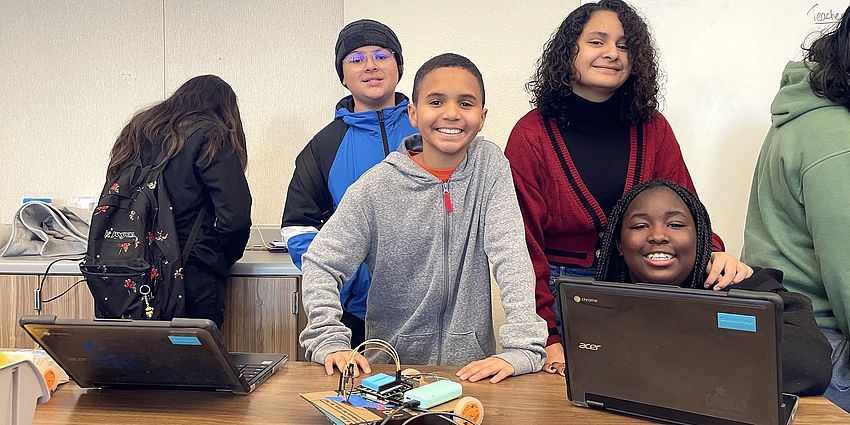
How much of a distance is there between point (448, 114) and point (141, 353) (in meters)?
0.79

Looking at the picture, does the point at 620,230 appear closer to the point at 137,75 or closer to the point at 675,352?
the point at 675,352

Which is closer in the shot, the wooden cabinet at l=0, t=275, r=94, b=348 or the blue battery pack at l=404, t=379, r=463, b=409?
the blue battery pack at l=404, t=379, r=463, b=409

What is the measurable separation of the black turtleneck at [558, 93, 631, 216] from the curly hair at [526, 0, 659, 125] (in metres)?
0.02

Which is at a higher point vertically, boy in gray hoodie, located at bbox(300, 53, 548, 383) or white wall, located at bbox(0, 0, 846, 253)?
white wall, located at bbox(0, 0, 846, 253)

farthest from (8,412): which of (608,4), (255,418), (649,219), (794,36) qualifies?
(794,36)

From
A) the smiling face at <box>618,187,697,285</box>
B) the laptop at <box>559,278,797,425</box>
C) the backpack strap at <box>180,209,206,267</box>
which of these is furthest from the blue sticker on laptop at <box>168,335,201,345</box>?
the backpack strap at <box>180,209,206,267</box>

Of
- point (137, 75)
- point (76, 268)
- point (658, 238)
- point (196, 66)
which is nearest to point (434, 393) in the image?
point (658, 238)

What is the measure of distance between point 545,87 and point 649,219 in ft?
1.60

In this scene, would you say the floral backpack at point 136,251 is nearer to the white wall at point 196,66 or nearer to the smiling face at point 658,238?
the white wall at point 196,66

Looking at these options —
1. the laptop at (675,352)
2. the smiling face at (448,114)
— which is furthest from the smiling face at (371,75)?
the laptop at (675,352)

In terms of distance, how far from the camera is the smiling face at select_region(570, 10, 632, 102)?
1828 mm

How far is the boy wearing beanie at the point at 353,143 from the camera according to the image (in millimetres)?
2006

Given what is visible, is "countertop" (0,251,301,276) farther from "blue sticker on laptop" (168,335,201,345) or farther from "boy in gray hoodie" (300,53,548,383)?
"blue sticker on laptop" (168,335,201,345)

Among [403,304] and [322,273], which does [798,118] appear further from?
[322,273]
